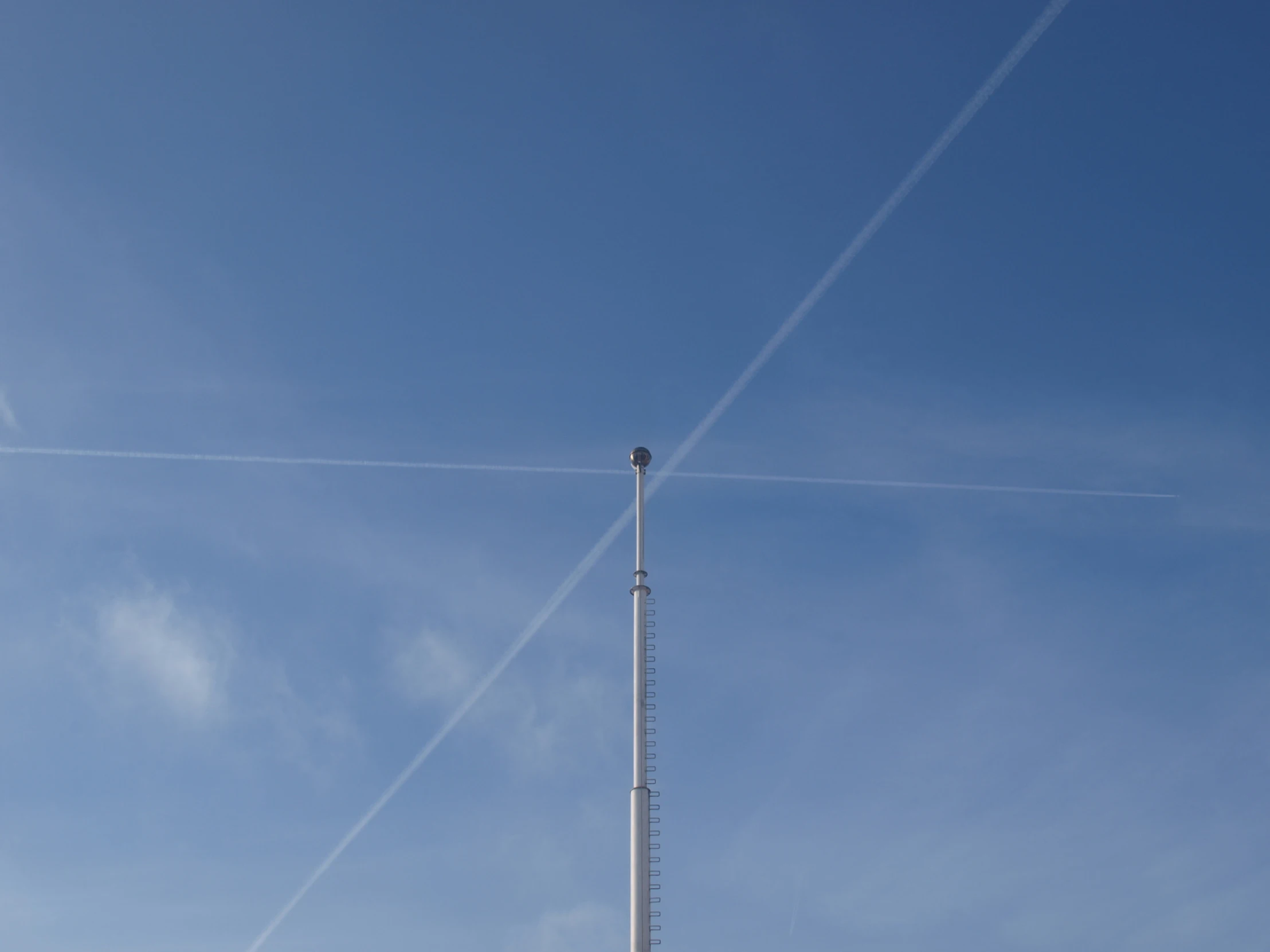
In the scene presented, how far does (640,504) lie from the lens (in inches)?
3556

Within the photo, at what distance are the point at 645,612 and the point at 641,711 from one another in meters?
Answer: 6.73

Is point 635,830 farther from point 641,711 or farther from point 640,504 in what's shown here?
point 640,504

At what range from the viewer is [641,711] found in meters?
81.9

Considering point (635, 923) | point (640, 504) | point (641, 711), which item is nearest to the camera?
point (635, 923)

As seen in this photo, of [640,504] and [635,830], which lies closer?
[635,830]

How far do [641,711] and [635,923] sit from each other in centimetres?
1315

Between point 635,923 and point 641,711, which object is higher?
point 641,711

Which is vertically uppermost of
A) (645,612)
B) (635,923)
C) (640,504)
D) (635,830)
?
(640,504)

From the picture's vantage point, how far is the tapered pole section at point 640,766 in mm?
74312

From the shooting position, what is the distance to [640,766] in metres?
79.5

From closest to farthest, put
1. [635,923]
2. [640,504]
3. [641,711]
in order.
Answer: [635,923]
[641,711]
[640,504]

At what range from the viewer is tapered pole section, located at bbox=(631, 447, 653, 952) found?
244ft

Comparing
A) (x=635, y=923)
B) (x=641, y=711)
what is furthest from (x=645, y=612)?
(x=635, y=923)

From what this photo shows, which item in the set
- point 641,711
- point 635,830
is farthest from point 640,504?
point 635,830
